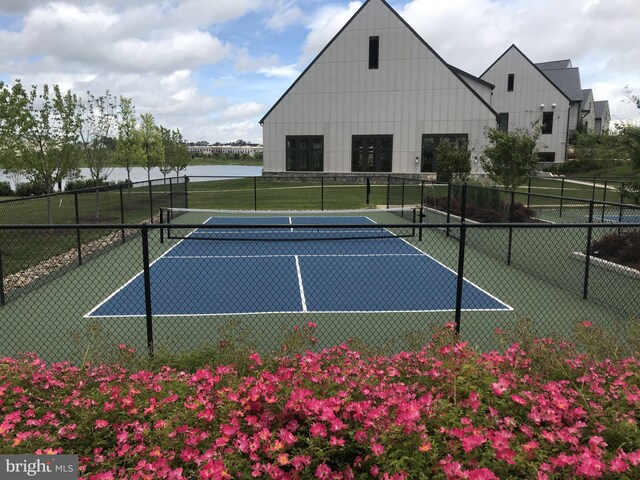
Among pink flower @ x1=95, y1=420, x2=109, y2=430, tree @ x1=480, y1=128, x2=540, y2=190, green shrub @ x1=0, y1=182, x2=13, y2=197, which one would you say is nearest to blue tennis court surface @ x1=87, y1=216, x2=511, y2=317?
pink flower @ x1=95, y1=420, x2=109, y2=430

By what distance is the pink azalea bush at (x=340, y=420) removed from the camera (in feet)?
8.87

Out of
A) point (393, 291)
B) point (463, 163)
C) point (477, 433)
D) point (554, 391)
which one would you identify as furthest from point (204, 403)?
point (463, 163)

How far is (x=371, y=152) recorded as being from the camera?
121 feet

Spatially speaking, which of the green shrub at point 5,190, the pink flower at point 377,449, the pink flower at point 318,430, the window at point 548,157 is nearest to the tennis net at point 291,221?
the pink flower at point 318,430

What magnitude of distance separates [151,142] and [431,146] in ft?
73.1

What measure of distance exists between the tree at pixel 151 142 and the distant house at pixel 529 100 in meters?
32.8

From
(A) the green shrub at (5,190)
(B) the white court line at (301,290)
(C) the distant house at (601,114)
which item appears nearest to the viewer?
(B) the white court line at (301,290)

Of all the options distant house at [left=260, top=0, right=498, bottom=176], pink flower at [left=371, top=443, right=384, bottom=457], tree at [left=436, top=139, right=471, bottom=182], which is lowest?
pink flower at [left=371, top=443, right=384, bottom=457]

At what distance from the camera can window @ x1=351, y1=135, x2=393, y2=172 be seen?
120ft

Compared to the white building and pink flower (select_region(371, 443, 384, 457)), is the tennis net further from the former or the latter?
the white building

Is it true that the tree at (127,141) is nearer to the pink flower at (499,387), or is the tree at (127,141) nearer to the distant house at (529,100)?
the pink flower at (499,387)

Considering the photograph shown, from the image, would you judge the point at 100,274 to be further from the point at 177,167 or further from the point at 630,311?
the point at 177,167

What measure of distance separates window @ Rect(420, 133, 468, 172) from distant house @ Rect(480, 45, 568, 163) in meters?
14.9

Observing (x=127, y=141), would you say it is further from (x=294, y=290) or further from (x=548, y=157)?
(x=548, y=157)
